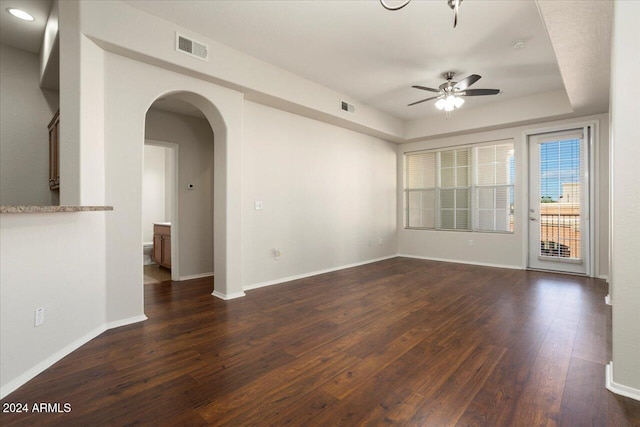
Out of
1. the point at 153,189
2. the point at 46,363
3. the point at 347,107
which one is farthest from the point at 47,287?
the point at 153,189

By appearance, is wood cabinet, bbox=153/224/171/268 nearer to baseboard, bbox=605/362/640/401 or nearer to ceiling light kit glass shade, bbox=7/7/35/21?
ceiling light kit glass shade, bbox=7/7/35/21

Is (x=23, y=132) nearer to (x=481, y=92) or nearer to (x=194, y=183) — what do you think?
(x=194, y=183)

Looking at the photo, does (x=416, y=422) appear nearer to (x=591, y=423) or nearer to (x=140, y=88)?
(x=591, y=423)

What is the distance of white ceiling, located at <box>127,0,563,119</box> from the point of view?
118 inches

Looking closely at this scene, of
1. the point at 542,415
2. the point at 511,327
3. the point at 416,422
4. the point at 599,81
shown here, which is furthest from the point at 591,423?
the point at 599,81

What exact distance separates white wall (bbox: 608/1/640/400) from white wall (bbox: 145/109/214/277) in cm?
519

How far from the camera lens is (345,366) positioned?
224 cm

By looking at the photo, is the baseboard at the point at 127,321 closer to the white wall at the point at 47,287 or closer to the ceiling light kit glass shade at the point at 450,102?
the white wall at the point at 47,287

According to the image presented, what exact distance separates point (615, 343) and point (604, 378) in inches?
13.0

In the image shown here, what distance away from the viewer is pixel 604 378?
81.3 inches

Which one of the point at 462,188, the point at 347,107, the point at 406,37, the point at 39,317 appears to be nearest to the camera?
the point at 39,317

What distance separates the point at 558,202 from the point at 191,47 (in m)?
6.33

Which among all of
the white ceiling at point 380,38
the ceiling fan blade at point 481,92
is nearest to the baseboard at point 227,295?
the white ceiling at point 380,38

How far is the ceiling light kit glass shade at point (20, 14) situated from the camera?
313 centimetres
